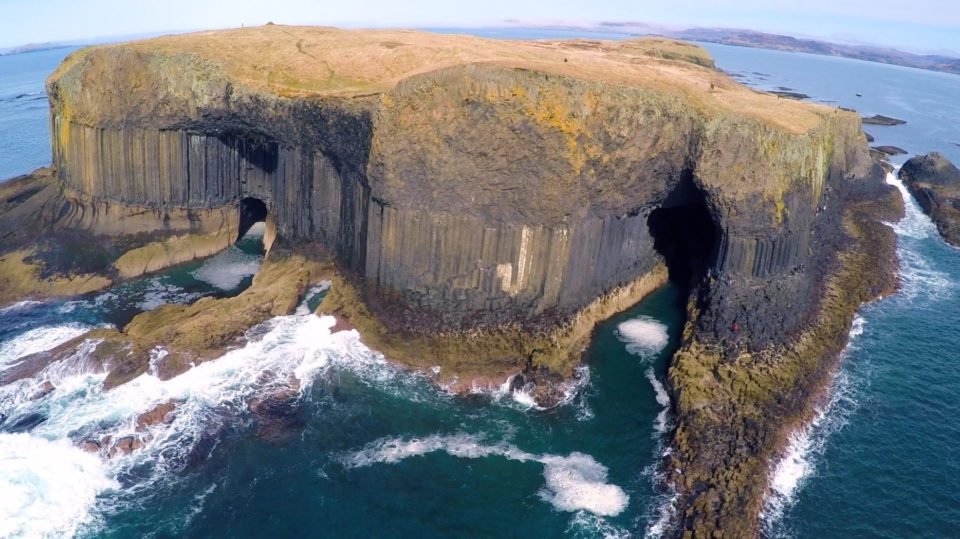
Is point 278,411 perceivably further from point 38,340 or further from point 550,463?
point 38,340

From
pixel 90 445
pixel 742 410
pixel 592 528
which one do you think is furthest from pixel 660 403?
pixel 90 445

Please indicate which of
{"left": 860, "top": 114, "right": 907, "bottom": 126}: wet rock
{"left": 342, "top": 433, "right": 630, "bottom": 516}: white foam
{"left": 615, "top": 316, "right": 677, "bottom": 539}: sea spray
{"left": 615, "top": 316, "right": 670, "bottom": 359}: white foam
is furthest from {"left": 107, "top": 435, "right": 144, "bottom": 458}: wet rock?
{"left": 860, "top": 114, "right": 907, "bottom": 126}: wet rock

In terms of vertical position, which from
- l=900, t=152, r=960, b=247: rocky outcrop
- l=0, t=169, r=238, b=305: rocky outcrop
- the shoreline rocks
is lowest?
l=0, t=169, r=238, b=305: rocky outcrop

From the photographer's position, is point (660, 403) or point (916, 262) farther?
point (916, 262)

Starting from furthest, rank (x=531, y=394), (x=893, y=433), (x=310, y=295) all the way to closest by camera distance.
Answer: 1. (x=310, y=295)
2. (x=531, y=394)
3. (x=893, y=433)

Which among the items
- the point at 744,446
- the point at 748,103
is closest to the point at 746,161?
the point at 748,103

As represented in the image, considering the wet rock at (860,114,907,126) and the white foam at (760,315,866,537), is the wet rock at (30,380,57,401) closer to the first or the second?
the white foam at (760,315,866,537)
